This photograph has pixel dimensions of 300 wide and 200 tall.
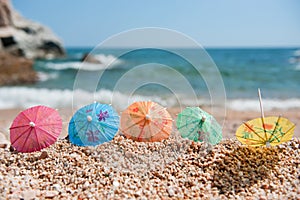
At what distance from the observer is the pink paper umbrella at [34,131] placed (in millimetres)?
4352

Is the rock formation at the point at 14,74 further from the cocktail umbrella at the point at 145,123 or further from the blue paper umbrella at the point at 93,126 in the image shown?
the cocktail umbrella at the point at 145,123

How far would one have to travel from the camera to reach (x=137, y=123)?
14.3 ft

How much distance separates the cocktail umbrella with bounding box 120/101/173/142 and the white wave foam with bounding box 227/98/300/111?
6781 millimetres

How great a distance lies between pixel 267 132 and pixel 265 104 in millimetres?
7820

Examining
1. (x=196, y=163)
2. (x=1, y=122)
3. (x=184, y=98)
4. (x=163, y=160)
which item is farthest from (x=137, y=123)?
(x=184, y=98)

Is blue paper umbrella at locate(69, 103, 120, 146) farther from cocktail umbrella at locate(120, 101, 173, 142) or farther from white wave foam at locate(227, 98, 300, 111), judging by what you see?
white wave foam at locate(227, 98, 300, 111)

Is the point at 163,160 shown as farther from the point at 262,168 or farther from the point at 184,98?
the point at 184,98

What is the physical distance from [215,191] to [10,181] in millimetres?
2454

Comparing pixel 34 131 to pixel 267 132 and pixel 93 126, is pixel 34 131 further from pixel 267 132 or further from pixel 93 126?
pixel 267 132

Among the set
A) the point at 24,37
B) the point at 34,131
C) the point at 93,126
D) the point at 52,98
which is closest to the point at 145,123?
the point at 93,126

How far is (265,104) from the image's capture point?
11344 mm

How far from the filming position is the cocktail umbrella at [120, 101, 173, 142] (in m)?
4.34

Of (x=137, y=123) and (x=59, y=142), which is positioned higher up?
(x=137, y=123)

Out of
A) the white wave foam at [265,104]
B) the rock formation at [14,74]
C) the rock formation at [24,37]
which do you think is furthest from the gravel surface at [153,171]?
the rock formation at [24,37]
